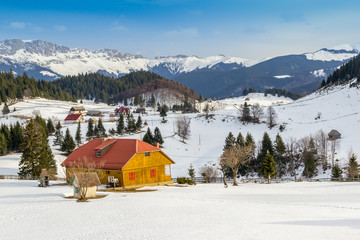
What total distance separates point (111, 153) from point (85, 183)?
46.0 feet

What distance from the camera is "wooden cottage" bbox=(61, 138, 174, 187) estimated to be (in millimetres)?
42469

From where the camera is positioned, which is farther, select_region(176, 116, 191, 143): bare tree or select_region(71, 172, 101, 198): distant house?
select_region(176, 116, 191, 143): bare tree

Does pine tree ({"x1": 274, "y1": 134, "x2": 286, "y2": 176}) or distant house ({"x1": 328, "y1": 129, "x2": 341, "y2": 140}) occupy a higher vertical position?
distant house ({"x1": 328, "y1": 129, "x2": 341, "y2": 140})

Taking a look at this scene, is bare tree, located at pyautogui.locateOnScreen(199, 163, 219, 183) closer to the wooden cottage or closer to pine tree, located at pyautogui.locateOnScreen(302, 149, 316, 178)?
the wooden cottage

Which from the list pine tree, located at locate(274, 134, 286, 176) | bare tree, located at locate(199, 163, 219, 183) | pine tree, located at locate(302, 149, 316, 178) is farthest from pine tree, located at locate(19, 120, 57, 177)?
pine tree, located at locate(302, 149, 316, 178)

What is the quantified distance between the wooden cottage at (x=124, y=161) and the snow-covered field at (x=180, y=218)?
37.8 ft

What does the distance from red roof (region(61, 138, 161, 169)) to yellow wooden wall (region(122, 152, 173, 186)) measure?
816 mm

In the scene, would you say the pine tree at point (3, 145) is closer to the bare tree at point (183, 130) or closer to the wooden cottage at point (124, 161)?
→ the wooden cottage at point (124, 161)

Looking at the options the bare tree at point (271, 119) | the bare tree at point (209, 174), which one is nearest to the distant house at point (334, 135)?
the bare tree at point (271, 119)

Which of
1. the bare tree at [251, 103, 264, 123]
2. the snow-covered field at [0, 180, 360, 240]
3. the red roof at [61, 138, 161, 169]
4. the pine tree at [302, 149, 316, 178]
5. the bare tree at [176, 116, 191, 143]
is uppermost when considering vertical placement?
the bare tree at [251, 103, 264, 123]

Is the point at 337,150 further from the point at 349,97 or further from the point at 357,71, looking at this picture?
the point at 357,71

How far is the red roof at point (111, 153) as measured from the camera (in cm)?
4309

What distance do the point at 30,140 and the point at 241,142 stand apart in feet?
151

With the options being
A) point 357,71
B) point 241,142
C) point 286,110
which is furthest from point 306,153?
point 357,71
